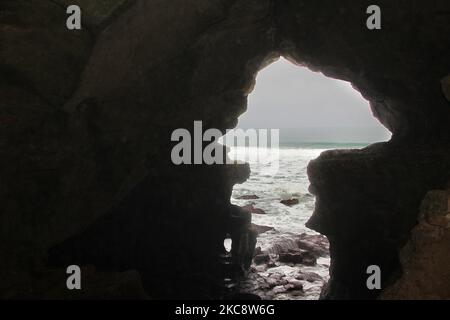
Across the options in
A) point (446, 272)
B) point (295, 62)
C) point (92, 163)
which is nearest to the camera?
point (446, 272)

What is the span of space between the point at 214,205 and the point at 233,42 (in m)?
4.61

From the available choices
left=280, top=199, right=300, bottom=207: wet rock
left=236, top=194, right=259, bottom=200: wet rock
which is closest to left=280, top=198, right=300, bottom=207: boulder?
left=280, top=199, right=300, bottom=207: wet rock

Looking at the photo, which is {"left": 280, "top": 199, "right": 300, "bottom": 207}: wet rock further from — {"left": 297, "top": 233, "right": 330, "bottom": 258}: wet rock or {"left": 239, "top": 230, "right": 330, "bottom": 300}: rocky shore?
{"left": 297, "top": 233, "right": 330, "bottom": 258}: wet rock

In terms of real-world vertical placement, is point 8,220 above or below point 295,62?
below

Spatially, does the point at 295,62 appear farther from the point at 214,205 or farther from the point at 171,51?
the point at 214,205

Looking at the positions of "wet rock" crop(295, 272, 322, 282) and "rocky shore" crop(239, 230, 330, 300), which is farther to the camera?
"wet rock" crop(295, 272, 322, 282)

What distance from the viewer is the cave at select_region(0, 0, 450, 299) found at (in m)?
6.06

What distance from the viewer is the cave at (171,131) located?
19.9 feet

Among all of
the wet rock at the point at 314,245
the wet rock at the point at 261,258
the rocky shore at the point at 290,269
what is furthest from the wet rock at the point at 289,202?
the wet rock at the point at 261,258

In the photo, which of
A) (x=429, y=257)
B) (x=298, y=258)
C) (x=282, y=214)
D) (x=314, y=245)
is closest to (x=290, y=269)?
(x=298, y=258)

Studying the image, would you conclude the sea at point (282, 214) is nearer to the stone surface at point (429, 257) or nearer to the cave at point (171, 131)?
the cave at point (171, 131)

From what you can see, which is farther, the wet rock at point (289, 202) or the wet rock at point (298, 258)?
the wet rock at point (289, 202)
